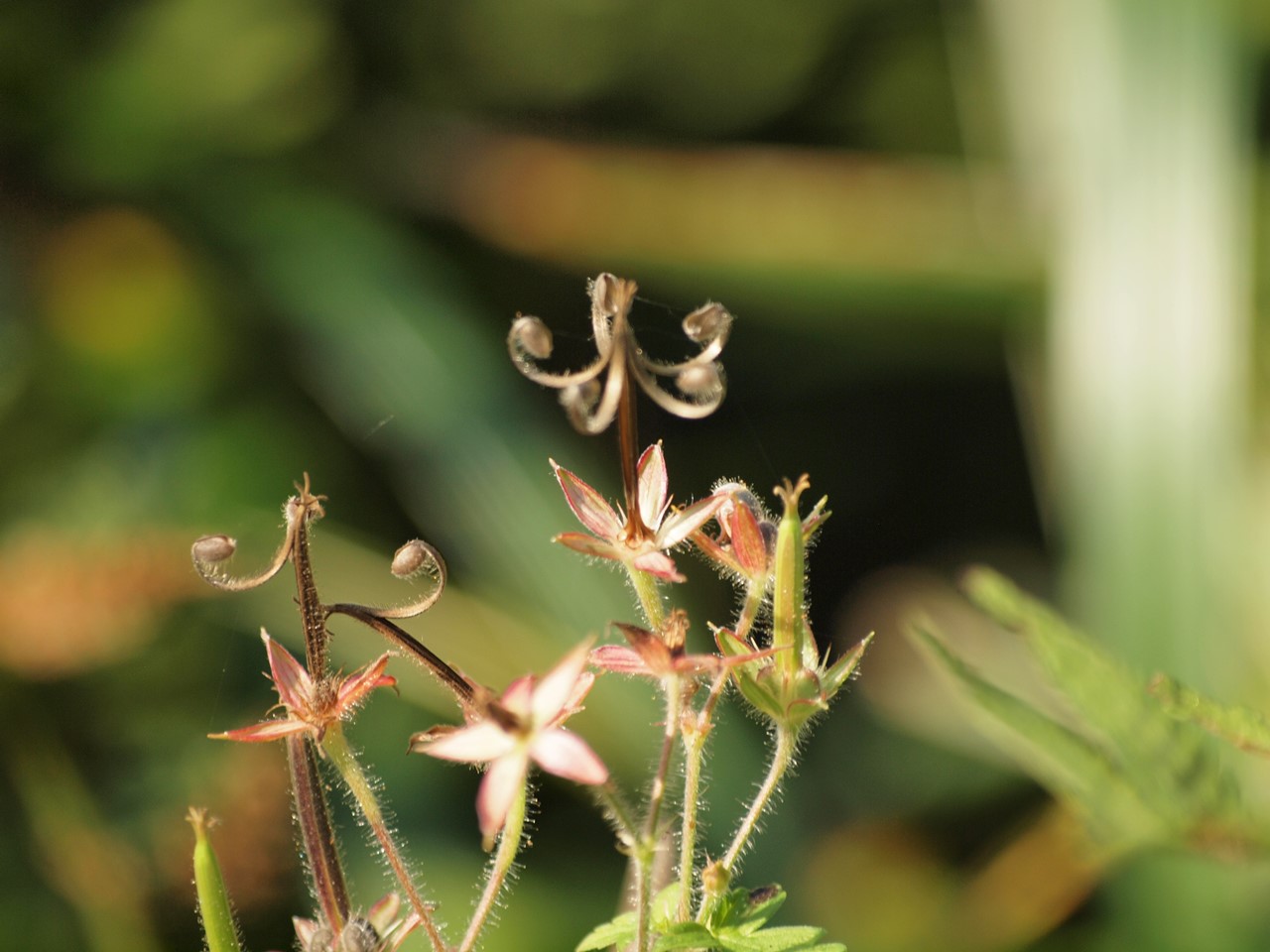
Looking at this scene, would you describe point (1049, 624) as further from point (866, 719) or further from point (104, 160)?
point (104, 160)

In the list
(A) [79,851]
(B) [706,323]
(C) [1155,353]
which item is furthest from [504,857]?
(C) [1155,353]

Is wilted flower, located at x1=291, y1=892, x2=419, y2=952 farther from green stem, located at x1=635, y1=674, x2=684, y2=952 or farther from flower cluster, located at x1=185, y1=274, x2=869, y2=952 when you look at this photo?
green stem, located at x1=635, y1=674, x2=684, y2=952

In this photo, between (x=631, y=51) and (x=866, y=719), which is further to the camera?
(x=631, y=51)

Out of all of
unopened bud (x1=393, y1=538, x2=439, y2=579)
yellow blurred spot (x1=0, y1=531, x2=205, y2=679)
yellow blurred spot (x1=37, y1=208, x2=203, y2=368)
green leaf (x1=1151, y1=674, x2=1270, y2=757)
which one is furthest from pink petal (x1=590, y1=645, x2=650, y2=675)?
yellow blurred spot (x1=37, y1=208, x2=203, y2=368)

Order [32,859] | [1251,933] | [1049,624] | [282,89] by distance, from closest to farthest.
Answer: [1049,624] → [1251,933] → [32,859] → [282,89]

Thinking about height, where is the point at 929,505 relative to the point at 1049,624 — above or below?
above

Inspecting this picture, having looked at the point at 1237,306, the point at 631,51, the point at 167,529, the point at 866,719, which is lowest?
the point at 167,529

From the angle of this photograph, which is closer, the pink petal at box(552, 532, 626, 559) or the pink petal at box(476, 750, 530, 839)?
the pink petal at box(476, 750, 530, 839)

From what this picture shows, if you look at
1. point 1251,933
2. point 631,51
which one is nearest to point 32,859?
point 1251,933
